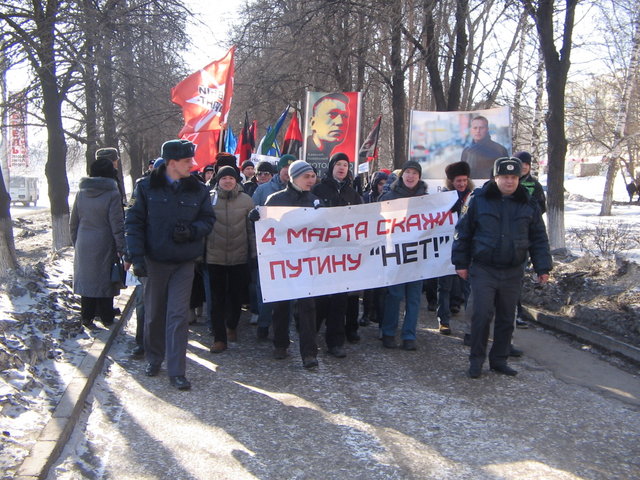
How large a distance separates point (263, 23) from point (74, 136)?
879cm

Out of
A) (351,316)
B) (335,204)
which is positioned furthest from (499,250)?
(351,316)

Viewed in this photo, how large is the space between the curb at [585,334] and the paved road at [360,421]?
324mm

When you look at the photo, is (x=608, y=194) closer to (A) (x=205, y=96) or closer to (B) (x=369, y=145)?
(B) (x=369, y=145)

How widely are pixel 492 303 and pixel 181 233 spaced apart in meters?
2.73

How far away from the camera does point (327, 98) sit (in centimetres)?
1177

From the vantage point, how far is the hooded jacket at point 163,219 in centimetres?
522

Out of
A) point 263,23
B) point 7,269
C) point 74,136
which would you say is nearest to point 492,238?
point 7,269

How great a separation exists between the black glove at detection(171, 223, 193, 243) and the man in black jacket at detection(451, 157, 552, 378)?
2305 millimetres

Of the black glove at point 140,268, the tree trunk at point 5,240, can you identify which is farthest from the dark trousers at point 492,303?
the tree trunk at point 5,240

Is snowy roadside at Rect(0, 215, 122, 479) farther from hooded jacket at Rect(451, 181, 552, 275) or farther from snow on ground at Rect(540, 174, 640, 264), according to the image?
snow on ground at Rect(540, 174, 640, 264)

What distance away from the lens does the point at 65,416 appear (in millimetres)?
4449

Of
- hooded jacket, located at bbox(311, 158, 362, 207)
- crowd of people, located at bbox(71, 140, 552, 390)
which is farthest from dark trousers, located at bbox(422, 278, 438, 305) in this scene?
hooded jacket, located at bbox(311, 158, 362, 207)

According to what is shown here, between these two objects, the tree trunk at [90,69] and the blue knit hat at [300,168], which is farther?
the tree trunk at [90,69]

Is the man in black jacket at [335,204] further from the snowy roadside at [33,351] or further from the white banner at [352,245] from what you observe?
the snowy roadside at [33,351]
